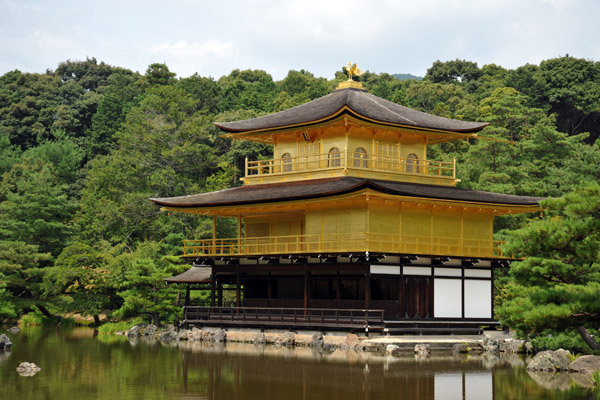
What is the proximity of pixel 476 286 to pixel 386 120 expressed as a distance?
9.35 m

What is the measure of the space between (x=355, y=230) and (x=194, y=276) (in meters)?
11.3

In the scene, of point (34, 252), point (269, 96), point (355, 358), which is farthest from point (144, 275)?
point (269, 96)

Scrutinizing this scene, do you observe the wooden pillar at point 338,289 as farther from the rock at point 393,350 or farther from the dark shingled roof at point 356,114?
the dark shingled roof at point 356,114

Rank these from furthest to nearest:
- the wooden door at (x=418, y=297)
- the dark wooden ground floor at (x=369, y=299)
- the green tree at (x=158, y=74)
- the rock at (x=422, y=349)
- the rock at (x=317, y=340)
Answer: the green tree at (x=158, y=74) → the wooden door at (x=418, y=297) → the dark wooden ground floor at (x=369, y=299) → the rock at (x=317, y=340) → the rock at (x=422, y=349)

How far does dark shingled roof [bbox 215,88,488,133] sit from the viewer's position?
42.4m

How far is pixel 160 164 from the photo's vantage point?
225 ft

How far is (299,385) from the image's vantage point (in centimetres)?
2336

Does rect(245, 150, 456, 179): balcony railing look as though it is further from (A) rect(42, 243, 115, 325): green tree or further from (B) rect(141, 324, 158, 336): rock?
(A) rect(42, 243, 115, 325): green tree

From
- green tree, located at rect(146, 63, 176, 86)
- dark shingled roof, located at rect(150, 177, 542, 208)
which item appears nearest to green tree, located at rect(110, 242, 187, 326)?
dark shingled roof, located at rect(150, 177, 542, 208)

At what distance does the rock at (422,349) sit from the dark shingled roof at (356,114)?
39.8 ft

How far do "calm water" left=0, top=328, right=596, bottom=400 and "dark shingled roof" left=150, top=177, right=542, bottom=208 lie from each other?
750cm

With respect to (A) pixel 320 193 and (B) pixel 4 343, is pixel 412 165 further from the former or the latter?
(B) pixel 4 343

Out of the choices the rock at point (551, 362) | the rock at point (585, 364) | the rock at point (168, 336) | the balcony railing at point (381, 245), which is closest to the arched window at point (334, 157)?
the balcony railing at point (381, 245)

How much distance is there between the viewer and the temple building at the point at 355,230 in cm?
3844
